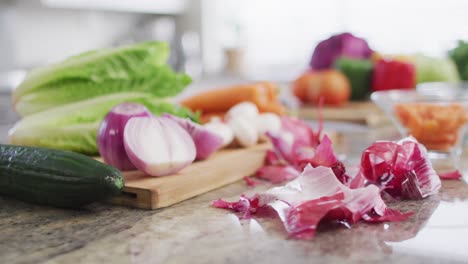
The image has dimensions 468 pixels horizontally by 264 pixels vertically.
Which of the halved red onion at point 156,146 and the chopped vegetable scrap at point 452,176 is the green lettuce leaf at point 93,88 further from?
the chopped vegetable scrap at point 452,176

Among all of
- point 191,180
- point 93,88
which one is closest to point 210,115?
point 93,88

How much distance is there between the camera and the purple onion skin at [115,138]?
917mm

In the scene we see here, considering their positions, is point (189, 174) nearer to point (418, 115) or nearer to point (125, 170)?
point (125, 170)

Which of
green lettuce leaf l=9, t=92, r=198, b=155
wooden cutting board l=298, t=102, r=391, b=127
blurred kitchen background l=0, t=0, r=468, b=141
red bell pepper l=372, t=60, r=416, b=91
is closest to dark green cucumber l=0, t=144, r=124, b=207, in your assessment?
green lettuce leaf l=9, t=92, r=198, b=155

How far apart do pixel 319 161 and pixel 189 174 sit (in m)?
0.21

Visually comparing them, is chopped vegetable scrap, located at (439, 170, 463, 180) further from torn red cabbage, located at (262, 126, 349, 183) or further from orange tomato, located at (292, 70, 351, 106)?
orange tomato, located at (292, 70, 351, 106)

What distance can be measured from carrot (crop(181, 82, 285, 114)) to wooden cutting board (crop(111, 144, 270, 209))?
0.24 metres

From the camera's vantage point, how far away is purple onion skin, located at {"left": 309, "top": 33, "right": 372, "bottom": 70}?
2.46 meters

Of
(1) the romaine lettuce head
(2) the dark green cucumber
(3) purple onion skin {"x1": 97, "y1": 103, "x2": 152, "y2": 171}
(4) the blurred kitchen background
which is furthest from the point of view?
(4) the blurred kitchen background

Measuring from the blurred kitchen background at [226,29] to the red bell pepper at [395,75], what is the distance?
149 centimetres

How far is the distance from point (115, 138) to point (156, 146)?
0.23 ft

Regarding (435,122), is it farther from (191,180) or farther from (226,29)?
(226,29)

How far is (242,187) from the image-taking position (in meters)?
1.01

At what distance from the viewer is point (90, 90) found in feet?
3.89
